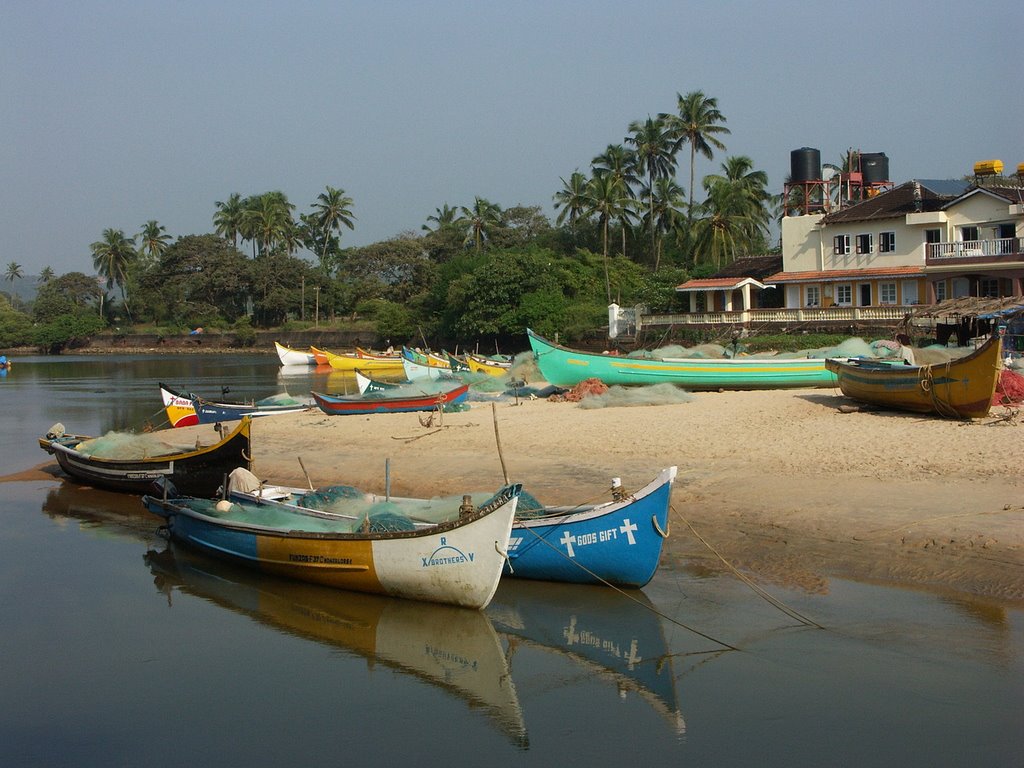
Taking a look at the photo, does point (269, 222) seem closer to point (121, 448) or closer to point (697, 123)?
point (697, 123)

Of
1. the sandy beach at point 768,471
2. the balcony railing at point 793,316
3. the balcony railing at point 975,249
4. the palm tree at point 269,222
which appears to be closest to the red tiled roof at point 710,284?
the balcony railing at point 793,316

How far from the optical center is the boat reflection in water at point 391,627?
10297mm

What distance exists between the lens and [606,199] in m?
66.9

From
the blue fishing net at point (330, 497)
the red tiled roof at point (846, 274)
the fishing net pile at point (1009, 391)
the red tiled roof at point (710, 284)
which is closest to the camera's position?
the blue fishing net at point (330, 497)

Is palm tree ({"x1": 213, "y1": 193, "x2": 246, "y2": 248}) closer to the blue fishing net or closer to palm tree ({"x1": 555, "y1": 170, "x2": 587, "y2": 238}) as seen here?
palm tree ({"x1": 555, "y1": 170, "x2": 587, "y2": 238})

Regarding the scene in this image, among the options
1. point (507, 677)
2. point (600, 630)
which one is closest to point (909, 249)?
point (600, 630)

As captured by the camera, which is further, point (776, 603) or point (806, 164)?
point (806, 164)

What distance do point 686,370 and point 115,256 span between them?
95.4m

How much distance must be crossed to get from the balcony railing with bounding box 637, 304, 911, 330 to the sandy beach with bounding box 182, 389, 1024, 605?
61.2ft

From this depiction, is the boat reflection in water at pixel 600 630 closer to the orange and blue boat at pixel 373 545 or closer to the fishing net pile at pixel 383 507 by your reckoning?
the orange and blue boat at pixel 373 545

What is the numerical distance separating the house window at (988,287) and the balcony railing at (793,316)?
3.78 metres

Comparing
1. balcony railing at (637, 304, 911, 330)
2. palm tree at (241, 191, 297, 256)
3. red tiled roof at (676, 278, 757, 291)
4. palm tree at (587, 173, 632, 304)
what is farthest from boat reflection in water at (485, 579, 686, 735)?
palm tree at (241, 191, 297, 256)

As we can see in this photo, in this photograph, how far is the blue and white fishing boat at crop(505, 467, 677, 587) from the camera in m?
11.4

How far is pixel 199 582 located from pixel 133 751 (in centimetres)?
562
